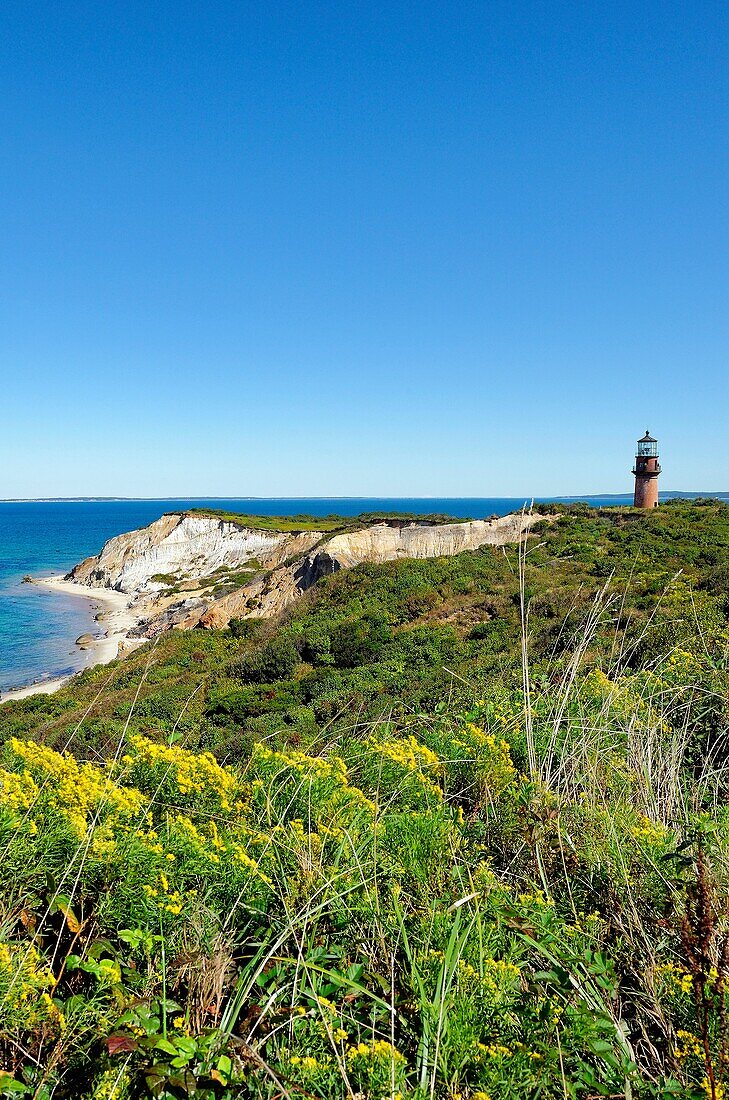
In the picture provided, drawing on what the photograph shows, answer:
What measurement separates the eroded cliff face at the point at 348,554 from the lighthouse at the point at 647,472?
7.13 m

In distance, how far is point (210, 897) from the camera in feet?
7.55

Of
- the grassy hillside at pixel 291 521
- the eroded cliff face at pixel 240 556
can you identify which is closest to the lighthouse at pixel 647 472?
the eroded cliff face at pixel 240 556

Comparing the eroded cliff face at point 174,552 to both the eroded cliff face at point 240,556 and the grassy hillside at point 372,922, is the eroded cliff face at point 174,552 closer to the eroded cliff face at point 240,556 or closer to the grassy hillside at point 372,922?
the eroded cliff face at point 240,556

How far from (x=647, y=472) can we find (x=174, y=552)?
4807 centimetres

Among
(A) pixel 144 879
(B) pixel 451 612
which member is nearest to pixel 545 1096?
(A) pixel 144 879

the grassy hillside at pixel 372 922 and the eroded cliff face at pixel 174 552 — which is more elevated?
the grassy hillside at pixel 372 922

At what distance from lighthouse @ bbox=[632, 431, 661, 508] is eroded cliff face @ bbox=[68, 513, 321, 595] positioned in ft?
105

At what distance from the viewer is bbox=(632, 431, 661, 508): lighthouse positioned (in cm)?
3341

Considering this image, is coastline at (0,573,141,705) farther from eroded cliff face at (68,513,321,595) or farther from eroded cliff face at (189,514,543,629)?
eroded cliff face at (189,514,543,629)

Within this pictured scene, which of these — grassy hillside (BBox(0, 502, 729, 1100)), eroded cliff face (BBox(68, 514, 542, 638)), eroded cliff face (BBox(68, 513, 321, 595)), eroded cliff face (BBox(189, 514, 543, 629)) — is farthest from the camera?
eroded cliff face (BBox(68, 513, 321, 595))

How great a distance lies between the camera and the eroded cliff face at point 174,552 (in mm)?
57719

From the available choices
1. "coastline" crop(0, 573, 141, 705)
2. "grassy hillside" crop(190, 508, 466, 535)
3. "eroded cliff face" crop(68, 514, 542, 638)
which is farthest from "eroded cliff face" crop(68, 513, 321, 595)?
"coastline" crop(0, 573, 141, 705)

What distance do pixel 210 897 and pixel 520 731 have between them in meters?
2.45

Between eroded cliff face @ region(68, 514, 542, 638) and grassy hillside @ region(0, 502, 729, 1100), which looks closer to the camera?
grassy hillside @ region(0, 502, 729, 1100)
